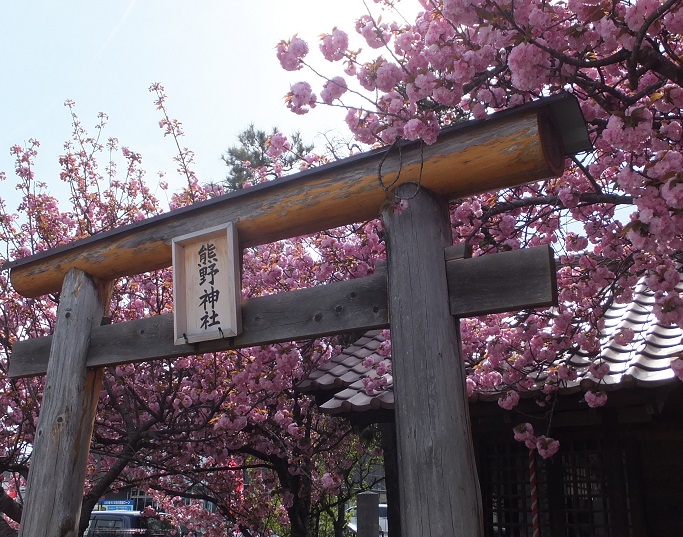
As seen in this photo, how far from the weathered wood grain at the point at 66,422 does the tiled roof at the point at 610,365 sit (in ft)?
7.39

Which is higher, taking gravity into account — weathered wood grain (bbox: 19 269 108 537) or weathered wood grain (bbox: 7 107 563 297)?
weathered wood grain (bbox: 7 107 563 297)

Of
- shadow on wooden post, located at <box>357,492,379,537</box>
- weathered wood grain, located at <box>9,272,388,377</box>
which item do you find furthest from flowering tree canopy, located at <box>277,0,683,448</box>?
shadow on wooden post, located at <box>357,492,379,537</box>

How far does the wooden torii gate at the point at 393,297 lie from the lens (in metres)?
2.86

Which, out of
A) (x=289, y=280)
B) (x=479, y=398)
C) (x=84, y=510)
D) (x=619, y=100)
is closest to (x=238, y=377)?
(x=289, y=280)

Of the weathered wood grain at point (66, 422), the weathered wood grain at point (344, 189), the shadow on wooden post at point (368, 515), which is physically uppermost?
the weathered wood grain at point (344, 189)

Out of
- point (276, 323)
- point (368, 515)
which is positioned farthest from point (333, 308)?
point (368, 515)

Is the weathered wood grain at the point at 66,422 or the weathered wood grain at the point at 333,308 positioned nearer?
the weathered wood grain at the point at 333,308

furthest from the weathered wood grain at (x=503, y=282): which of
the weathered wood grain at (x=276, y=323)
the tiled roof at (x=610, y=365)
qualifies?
the tiled roof at (x=610, y=365)

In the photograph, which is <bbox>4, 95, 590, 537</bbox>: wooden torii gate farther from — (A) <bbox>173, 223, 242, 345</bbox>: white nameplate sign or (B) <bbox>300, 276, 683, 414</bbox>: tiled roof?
(B) <bbox>300, 276, 683, 414</bbox>: tiled roof

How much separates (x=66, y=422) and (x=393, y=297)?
2405 mm

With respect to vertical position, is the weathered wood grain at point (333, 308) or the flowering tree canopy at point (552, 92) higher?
the flowering tree canopy at point (552, 92)

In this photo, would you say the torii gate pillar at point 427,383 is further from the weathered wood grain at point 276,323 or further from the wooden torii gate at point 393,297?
the weathered wood grain at point 276,323

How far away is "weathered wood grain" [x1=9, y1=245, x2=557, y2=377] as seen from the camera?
2.92m

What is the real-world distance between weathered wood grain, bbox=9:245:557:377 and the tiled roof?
1.56m
